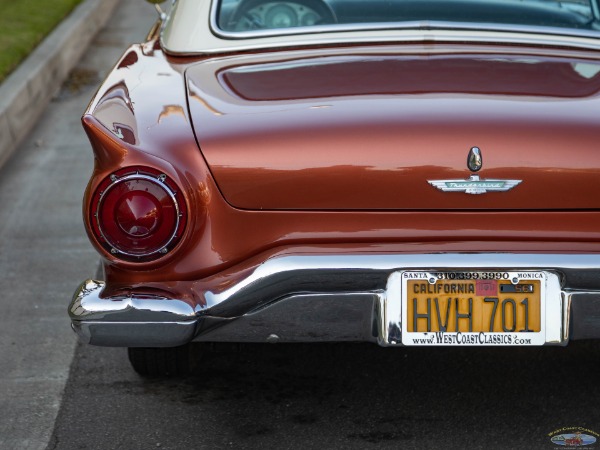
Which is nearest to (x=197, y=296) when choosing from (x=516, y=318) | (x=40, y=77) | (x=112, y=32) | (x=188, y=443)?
(x=188, y=443)

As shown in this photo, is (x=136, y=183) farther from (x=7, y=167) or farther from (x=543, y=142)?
(x=7, y=167)

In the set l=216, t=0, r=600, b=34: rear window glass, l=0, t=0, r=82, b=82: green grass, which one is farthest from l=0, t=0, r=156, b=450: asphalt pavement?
l=216, t=0, r=600, b=34: rear window glass

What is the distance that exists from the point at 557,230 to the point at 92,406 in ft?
5.44

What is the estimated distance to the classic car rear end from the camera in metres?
3.21

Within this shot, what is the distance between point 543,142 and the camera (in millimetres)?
3242

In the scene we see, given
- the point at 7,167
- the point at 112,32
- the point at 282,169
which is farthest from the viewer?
the point at 112,32

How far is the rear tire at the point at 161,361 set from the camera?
4.03 meters

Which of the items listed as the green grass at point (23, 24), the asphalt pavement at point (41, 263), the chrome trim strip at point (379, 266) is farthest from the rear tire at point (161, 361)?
the green grass at point (23, 24)

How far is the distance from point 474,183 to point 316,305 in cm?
53

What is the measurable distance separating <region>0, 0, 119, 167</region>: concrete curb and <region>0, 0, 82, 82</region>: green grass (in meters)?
0.07

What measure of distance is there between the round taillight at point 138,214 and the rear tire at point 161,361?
30.9 inches

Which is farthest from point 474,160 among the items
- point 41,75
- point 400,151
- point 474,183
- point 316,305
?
point 41,75

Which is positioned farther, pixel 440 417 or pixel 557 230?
pixel 440 417

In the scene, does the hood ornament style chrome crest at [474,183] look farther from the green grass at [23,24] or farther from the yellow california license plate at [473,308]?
the green grass at [23,24]
